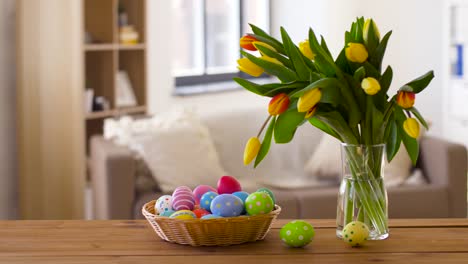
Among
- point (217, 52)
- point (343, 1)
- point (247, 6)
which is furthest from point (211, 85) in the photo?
point (343, 1)

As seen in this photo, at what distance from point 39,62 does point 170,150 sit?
99 cm

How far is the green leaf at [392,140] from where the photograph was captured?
1.85 m

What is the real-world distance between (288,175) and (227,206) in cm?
282

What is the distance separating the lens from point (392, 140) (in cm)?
187

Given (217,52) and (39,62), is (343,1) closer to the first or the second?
(217,52)

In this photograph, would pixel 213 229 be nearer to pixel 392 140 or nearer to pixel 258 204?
pixel 258 204

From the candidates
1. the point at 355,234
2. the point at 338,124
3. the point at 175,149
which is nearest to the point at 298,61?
the point at 338,124

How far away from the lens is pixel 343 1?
7.56 meters

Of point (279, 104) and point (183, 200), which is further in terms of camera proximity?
point (183, 200)

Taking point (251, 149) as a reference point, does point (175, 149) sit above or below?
below

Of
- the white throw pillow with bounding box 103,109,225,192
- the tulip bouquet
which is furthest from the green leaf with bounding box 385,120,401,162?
the white throw pillow with bounding box 103,109,225,192

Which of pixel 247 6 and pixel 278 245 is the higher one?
pixel 247 6

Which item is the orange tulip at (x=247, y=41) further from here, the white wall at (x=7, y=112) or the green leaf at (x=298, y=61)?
the white wall at (x=7, y=112)

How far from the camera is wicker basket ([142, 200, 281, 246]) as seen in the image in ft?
5.84
